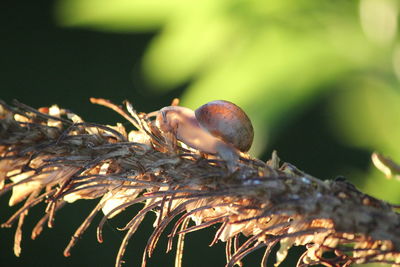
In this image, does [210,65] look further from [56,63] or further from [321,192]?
[56,63]

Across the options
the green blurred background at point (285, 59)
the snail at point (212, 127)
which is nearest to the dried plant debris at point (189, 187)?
the snail at point (212, 127)

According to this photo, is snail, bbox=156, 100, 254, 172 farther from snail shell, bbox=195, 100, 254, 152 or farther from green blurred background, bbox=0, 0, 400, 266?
green blurred background, bbox=0, 0, 400, 266

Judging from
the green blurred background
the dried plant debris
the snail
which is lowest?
the dried plant debris

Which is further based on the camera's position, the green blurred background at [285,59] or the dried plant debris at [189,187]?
the green blurred background at [285,59]

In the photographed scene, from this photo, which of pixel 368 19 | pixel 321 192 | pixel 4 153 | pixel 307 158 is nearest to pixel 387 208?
pixel 321 192

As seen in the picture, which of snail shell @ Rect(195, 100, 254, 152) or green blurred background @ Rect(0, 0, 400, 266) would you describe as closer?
snail shell @ Rect(195, 100, 254, 152)

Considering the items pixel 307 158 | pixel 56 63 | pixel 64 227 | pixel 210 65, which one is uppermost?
pixel 56 63

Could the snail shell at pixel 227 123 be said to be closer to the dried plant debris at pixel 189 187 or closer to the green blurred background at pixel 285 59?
the dried plant debris at pixel 189 187

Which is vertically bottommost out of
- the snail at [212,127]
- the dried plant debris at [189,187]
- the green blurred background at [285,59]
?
the dried plant debris at [189,187]

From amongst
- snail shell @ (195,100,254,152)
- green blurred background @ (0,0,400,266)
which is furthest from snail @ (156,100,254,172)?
green blurred background @ (0,0,400,266)
